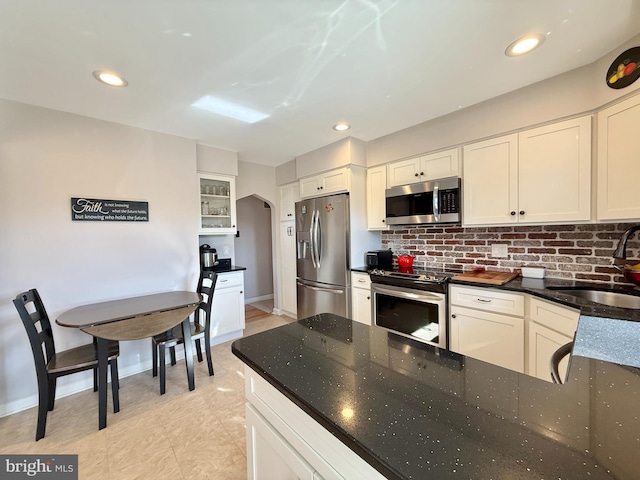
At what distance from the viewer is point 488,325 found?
2150mm

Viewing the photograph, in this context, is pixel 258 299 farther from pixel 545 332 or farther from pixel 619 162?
pixel 619 162

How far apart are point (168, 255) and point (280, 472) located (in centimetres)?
260

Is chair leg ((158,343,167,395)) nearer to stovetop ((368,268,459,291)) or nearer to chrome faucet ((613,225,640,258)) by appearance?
stovetop ((368,268,459,291))

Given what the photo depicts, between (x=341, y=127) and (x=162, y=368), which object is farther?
(x=341, y=127)

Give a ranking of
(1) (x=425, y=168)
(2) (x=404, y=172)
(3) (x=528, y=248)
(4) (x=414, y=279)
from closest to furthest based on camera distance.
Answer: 1. (3) (x=528, y=248)
2. (4) (x=414, y=279)
3. (1) (x=425, y=168)
4. (2) (x=404, y=172)

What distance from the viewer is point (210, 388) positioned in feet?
7.91

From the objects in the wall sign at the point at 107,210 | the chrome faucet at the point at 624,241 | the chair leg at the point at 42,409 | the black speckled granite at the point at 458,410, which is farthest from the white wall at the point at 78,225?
the chrome faucet at the point at 624,241

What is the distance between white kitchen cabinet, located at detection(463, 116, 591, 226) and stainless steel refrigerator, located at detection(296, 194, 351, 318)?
1.37 meters

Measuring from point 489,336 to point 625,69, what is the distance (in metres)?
1.99

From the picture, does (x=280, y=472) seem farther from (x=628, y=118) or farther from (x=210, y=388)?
(x=628, y=118)

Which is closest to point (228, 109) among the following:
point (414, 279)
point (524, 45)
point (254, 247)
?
point (524, 45)

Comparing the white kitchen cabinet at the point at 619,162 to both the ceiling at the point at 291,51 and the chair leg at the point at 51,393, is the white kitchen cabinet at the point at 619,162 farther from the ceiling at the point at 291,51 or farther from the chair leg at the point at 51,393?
the chair leg at the point at 51,393

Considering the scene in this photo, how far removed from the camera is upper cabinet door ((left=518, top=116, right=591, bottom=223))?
6.28 ft

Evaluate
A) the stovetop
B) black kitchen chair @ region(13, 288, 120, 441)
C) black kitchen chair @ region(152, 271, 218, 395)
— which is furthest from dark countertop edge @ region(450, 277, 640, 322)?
black kitchen chair @ region(13, 288, 120, 441)
